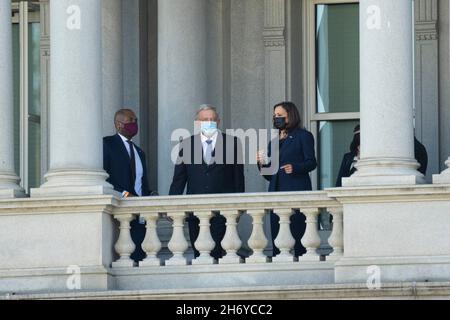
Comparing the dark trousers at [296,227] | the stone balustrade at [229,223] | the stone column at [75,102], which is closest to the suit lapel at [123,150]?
the stone column at [75,102]

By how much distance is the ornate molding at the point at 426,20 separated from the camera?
36781 millimetres

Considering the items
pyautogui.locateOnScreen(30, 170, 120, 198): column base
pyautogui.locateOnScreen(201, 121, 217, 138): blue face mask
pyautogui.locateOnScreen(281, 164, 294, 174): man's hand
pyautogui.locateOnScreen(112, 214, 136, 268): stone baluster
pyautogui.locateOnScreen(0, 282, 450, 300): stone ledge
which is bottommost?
pyautogui.locateOnScreen(0, 282, 450, 300): stone ledge

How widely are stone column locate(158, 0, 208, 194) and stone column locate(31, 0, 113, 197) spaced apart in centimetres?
290

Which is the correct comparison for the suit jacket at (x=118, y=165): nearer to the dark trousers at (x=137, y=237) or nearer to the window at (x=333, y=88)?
the dark trousers at (x=137, y=237)

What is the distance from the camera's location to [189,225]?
3375 centimetres

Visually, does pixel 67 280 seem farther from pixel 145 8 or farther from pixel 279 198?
pixel 145 8

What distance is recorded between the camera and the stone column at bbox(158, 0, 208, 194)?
119 feet

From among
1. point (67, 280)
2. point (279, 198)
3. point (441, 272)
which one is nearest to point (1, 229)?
point (67, 280)

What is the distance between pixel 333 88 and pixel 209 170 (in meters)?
4.38

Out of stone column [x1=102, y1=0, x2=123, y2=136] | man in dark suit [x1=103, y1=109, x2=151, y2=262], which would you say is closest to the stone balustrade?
man in dark suit [x1=103, y1=109, x2=151, y2=262]

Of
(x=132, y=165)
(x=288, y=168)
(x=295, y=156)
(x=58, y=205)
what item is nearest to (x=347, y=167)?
(x=295, y=156)

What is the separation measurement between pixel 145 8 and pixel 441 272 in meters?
8.49

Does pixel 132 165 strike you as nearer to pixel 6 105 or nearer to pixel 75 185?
pixel 75 185

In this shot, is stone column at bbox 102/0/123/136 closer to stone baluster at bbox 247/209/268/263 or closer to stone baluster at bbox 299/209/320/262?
stone baluster at bbox 247/209/268/263
